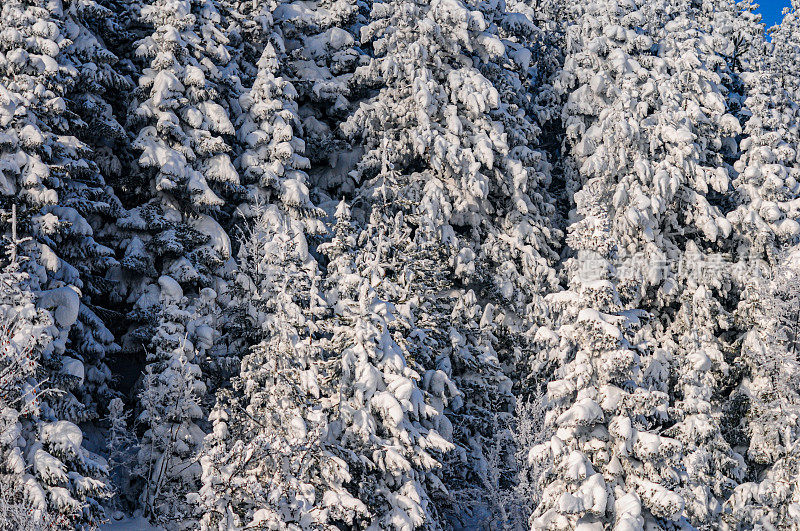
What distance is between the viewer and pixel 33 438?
18.7m

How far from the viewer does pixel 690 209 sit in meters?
30.8

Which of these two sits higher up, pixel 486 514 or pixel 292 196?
pixel 292 196

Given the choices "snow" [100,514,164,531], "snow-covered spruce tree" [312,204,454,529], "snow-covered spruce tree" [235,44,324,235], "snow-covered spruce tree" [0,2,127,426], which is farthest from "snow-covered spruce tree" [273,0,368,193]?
"snow" [100,514,164,531]

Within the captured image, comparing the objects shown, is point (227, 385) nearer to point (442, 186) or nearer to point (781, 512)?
point (442, 186)

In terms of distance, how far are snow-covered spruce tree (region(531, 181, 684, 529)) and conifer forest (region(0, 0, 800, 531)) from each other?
0.19 ft

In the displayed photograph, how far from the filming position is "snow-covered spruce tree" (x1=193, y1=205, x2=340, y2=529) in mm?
15344

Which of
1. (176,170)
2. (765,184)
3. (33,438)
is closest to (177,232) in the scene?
(176,170)

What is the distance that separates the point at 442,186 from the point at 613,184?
6391 millimetres

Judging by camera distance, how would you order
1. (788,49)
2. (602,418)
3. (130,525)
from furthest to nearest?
(788,49), (130,525), (602,418)

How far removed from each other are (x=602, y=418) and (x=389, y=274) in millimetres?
8737

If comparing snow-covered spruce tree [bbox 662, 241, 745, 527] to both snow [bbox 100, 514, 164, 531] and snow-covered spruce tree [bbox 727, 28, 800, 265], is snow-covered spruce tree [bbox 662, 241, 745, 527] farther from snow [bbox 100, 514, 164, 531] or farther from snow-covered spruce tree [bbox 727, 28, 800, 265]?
snow [bbox 100, 514, 164, 531]

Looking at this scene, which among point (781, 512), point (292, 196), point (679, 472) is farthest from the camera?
point (292, 196)

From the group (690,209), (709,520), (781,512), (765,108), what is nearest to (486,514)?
(709,520)

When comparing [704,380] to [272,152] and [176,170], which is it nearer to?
[272,152]
